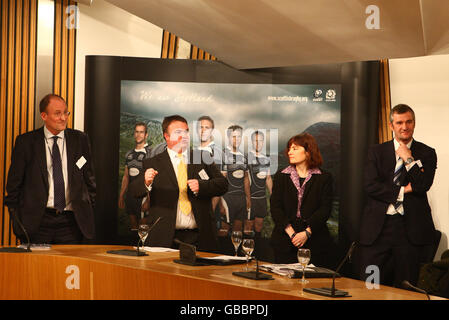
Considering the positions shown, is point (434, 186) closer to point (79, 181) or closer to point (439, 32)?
point (439, 32)

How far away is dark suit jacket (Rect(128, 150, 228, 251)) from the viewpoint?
4.42m

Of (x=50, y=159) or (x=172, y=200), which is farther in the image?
(x=50, y=159)

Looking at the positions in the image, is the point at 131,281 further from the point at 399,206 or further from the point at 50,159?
the point at 399,206

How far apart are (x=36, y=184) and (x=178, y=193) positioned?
42.7 inches

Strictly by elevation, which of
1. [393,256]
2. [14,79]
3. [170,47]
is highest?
[170,47]

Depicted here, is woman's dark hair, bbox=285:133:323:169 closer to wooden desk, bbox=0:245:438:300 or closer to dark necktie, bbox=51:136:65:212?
wooden desk, bbox=0:245:438:300

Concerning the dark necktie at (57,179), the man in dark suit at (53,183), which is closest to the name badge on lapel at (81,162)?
the man in dark suit at (53,183)

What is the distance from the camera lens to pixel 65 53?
21.0 feet

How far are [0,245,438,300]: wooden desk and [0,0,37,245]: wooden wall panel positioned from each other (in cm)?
235

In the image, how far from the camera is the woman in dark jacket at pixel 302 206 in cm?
452

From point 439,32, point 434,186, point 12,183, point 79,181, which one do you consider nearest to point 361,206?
point 434,186

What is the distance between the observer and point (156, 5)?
4.39m

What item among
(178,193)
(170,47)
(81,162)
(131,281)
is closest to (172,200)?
(178,193)

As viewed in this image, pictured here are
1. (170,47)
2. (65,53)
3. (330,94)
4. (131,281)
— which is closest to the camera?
(131,281)
